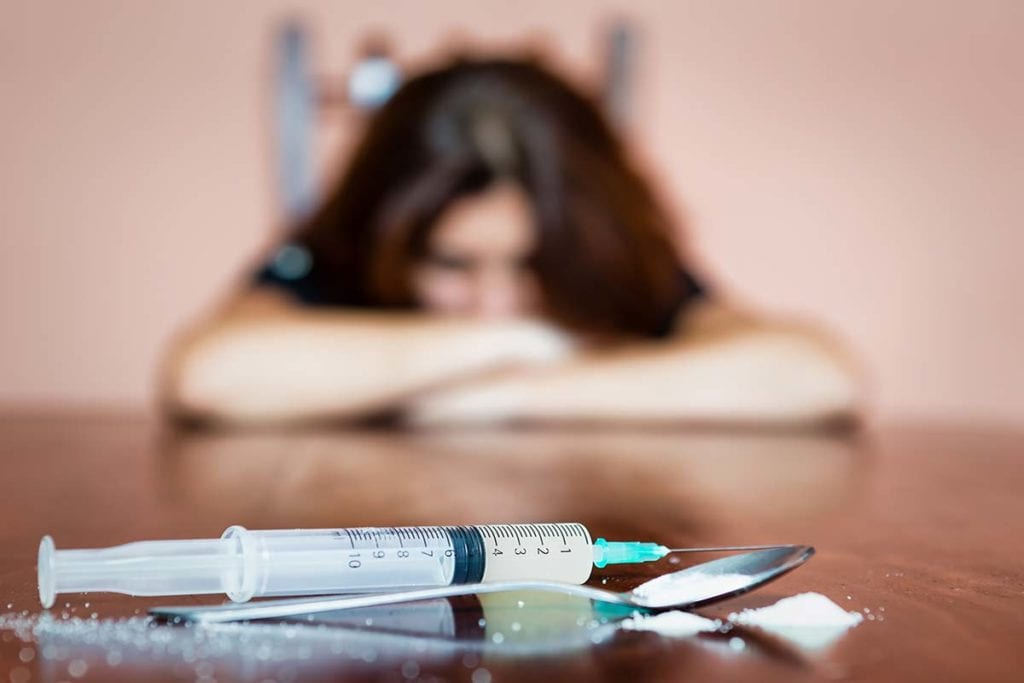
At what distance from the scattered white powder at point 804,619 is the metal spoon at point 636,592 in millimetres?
13

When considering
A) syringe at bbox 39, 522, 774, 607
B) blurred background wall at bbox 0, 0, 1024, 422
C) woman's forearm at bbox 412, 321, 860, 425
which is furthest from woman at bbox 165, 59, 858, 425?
syringe at bbox 39, 522, 774, 607

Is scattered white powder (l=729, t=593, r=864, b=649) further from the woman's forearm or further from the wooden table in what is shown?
the woman's forearm

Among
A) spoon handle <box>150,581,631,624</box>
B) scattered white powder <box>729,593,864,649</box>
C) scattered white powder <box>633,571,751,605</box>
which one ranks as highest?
spoon handle <box>150,581,631,624</box>

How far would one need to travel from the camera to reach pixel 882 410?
2.08 m

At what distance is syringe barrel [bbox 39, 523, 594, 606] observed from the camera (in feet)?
1.02

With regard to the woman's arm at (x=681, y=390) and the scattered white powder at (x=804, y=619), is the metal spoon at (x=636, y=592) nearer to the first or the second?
the scattered white powder at (x=804, y=619)

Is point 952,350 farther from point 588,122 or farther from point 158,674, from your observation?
point 158,674

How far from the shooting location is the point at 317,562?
321mm

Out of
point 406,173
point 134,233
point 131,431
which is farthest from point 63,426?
point 134,233

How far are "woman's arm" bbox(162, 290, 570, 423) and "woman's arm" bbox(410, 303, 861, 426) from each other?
0.03 meters

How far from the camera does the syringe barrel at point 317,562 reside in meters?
0.31

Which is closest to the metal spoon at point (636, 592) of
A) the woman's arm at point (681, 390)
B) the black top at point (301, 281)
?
the woman's arm at point (681, 390)

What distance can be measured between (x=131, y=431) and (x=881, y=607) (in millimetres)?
825

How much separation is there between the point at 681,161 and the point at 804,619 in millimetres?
1786
